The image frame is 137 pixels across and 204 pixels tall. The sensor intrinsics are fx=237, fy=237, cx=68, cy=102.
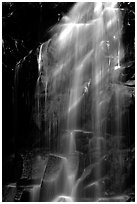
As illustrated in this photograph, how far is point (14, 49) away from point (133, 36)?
1.11m

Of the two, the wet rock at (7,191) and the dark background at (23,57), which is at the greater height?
the dark background at (23,57)

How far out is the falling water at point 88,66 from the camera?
212 cm

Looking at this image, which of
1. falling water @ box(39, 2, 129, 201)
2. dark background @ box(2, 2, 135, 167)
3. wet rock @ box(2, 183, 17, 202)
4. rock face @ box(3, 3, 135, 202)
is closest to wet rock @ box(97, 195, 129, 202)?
rock face @ box(3, 3, 135, 202)

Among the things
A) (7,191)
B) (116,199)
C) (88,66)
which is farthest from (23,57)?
(116,199)

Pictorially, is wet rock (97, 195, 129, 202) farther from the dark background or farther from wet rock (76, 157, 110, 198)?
the dark background

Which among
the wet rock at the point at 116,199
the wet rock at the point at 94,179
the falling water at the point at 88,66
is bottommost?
the wet rock at the point at 116,199

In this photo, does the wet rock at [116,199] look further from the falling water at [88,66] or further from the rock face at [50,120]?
the falling water at [88,66]

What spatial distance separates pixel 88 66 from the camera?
2.16 m

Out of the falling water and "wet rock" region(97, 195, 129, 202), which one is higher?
the falling water

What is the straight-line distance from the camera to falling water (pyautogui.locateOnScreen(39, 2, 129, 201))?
6.97 ft

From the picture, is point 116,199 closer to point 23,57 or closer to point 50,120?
point 50,120

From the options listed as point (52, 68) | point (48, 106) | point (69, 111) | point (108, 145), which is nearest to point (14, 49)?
point (52, 68)

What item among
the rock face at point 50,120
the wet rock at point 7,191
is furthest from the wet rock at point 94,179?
the wet rock at point 7,191

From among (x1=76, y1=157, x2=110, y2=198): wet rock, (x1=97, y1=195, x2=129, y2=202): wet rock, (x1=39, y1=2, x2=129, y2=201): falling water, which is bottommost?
(x1=97, y1=195, x2=129, y2=202): wet rock
